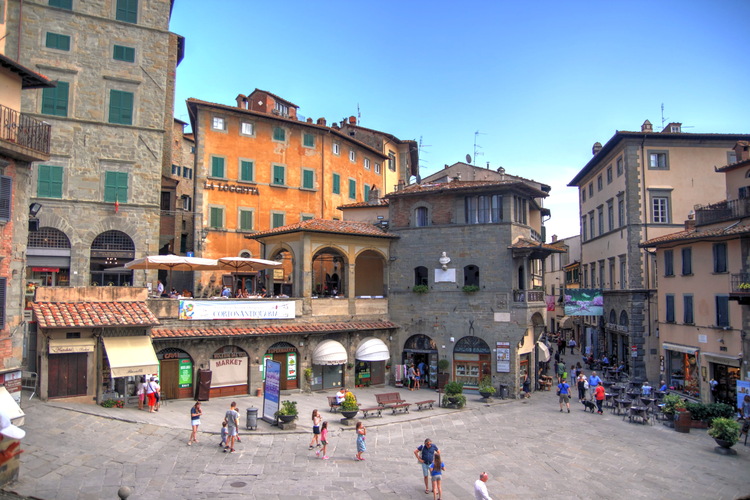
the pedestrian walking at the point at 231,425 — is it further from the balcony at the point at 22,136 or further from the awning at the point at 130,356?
the balcony at the point at 22,136

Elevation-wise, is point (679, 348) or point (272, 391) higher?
point (679, 348)

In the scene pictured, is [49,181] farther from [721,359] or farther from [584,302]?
[721,359]

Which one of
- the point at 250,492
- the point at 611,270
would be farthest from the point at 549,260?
the point at 250,492

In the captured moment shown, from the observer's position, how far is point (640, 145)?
3612 centimetres

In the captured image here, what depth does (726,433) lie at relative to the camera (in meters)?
19.4

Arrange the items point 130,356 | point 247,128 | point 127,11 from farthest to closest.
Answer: point 247,128, point 127,11, point 130,356

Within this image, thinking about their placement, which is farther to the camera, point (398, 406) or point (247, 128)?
point (247, 128)

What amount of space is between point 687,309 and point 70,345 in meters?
29.6

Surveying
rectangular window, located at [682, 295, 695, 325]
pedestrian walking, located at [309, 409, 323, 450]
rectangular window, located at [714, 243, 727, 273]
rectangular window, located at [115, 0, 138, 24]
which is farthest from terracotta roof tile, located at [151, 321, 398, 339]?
rectangular window, located at [115, 0, 138, 24]

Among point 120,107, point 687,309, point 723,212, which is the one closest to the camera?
point 723,212

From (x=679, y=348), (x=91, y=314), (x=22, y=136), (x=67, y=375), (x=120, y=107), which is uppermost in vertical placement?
(x=120, y=107)

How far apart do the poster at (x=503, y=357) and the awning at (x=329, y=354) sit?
26.6 ft

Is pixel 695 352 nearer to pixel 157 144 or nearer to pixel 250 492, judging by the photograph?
pixel 250 492

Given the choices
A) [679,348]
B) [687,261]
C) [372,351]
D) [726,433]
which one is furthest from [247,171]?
[726,433]
